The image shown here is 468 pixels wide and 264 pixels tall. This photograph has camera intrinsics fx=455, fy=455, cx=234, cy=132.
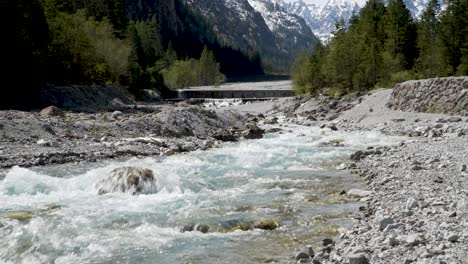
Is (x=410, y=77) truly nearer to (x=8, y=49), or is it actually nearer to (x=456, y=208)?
(x=8, y=49)

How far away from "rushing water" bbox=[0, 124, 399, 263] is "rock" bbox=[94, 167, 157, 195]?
0.39m

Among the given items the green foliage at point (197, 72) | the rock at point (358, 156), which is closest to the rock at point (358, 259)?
the rock at point (358, 156)

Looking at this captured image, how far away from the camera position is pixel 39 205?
48.3ft

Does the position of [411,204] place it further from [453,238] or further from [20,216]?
[20,216]

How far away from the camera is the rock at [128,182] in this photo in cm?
1662

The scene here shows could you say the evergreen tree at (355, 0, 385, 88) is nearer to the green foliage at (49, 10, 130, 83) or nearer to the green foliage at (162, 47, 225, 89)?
the green foliage at (49, 10, 130, 83)

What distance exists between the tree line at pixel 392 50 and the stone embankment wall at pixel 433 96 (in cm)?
1825

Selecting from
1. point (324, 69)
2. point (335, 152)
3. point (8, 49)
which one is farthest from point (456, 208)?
point (324, 69)

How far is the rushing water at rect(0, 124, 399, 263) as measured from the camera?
1059 cm

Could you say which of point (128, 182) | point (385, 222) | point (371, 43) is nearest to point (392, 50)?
point (371, 43)

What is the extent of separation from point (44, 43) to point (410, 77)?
51785 millimetres

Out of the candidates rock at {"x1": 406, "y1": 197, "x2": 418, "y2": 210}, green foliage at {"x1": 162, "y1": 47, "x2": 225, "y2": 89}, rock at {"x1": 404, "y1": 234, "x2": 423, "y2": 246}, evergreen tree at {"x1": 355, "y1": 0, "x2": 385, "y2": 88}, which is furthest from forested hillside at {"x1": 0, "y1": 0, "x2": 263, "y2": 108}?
green foliage at {"x1": 162, "y1": 47, "x2": 225, "y2": 89}

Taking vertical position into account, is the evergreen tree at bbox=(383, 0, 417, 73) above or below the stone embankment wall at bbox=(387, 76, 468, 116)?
above

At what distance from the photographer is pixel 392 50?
7900 cm
